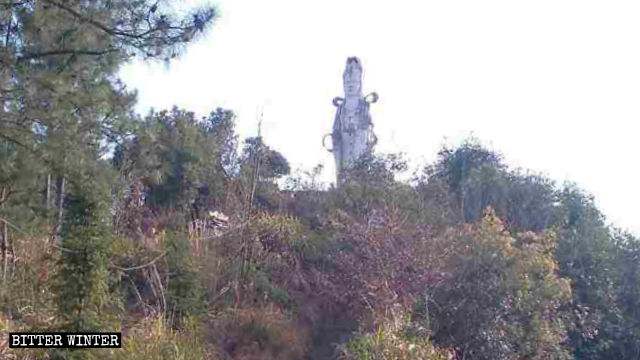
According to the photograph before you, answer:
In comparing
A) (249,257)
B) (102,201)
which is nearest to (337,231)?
(249,257)

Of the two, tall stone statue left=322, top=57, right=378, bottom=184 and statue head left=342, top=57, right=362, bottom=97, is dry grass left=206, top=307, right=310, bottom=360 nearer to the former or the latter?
tall stone statue left=322, top=57, right=378, bottom=184

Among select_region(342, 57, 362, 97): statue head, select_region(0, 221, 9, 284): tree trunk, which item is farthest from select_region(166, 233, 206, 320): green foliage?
select_region(342, 57, 362, 97): statue head

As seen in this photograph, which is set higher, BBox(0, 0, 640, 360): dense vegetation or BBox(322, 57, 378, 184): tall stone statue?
BBox(322, 57, 378, 184): tall stone statue

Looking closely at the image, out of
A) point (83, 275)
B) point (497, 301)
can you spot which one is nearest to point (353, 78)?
point (497, 301)

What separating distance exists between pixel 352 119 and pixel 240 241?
750 centimetres

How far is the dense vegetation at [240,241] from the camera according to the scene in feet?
24.6

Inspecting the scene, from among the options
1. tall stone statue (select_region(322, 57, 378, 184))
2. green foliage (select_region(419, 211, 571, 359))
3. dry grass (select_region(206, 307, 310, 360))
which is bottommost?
dry grass (select_region(206, 307, 310, 360))

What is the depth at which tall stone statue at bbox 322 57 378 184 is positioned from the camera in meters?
18.9

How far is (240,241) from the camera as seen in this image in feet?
40.4

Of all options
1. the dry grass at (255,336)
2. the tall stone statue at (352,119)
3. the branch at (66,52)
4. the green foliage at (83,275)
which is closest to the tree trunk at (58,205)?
the green foliage at (83,275)

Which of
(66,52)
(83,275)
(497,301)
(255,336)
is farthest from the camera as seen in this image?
(255,336)

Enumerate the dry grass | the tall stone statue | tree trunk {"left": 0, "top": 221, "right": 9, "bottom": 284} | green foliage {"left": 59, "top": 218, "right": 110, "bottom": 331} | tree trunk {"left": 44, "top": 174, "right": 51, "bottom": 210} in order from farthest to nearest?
the tall stone statue → the dry grass → tree trunk {"left": 0, "top": 221, "right": 9, "bottom": 284} → tree trunk {"left": 44, "top": 174, "right": 51, "bottom": 210} → green foliage {"left": 59, "top": 218, "right": 110, "bottom": 331}

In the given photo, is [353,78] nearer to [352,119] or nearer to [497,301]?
[352,119]

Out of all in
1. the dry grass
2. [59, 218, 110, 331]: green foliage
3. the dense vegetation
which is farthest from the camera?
the dry grass
